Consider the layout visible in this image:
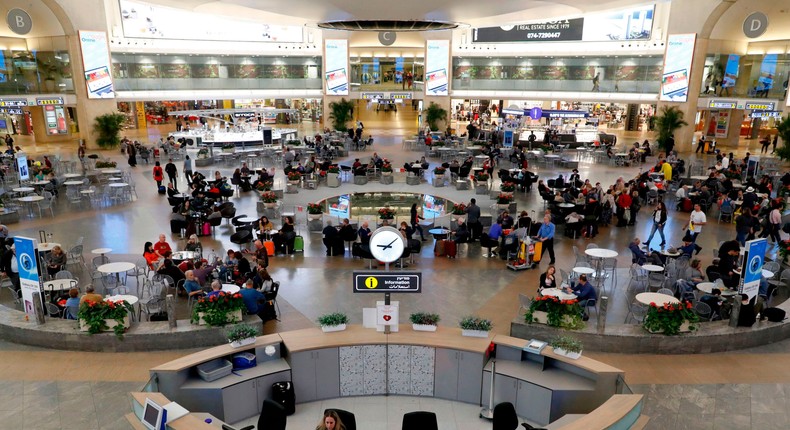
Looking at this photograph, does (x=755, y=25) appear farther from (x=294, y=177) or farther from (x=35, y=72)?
(x=35, y=72)

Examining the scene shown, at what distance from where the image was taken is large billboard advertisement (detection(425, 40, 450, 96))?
43.5 m

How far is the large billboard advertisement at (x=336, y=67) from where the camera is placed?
141 ft

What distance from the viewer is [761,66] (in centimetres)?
3459

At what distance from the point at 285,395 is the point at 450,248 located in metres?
7.74

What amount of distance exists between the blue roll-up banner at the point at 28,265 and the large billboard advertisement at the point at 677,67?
35936 millimetres

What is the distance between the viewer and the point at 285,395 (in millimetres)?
8688

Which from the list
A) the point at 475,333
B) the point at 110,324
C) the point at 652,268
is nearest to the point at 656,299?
the point at 652,268

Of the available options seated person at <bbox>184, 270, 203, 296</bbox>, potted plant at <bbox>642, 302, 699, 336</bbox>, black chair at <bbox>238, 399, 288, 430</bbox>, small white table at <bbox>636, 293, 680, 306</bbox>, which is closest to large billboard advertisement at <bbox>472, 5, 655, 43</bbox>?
small white table at <bbox>636, 293, 680, 306</bbox>

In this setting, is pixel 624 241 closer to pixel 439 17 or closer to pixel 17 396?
pixel 439 17

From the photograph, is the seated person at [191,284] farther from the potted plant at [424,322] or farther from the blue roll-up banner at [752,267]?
the blue roll-up banner at [752,267]

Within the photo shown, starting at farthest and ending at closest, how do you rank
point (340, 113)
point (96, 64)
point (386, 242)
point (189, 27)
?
point (340, 113) < point (189, 27) < point (96, 64) < point (386, 242)

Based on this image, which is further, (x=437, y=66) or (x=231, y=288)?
(x=437, y=66)

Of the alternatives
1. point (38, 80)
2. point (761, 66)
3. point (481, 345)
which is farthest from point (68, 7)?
point (761, 66)

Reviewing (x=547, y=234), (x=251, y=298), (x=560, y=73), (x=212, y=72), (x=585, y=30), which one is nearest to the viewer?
(x=251, y=298)
